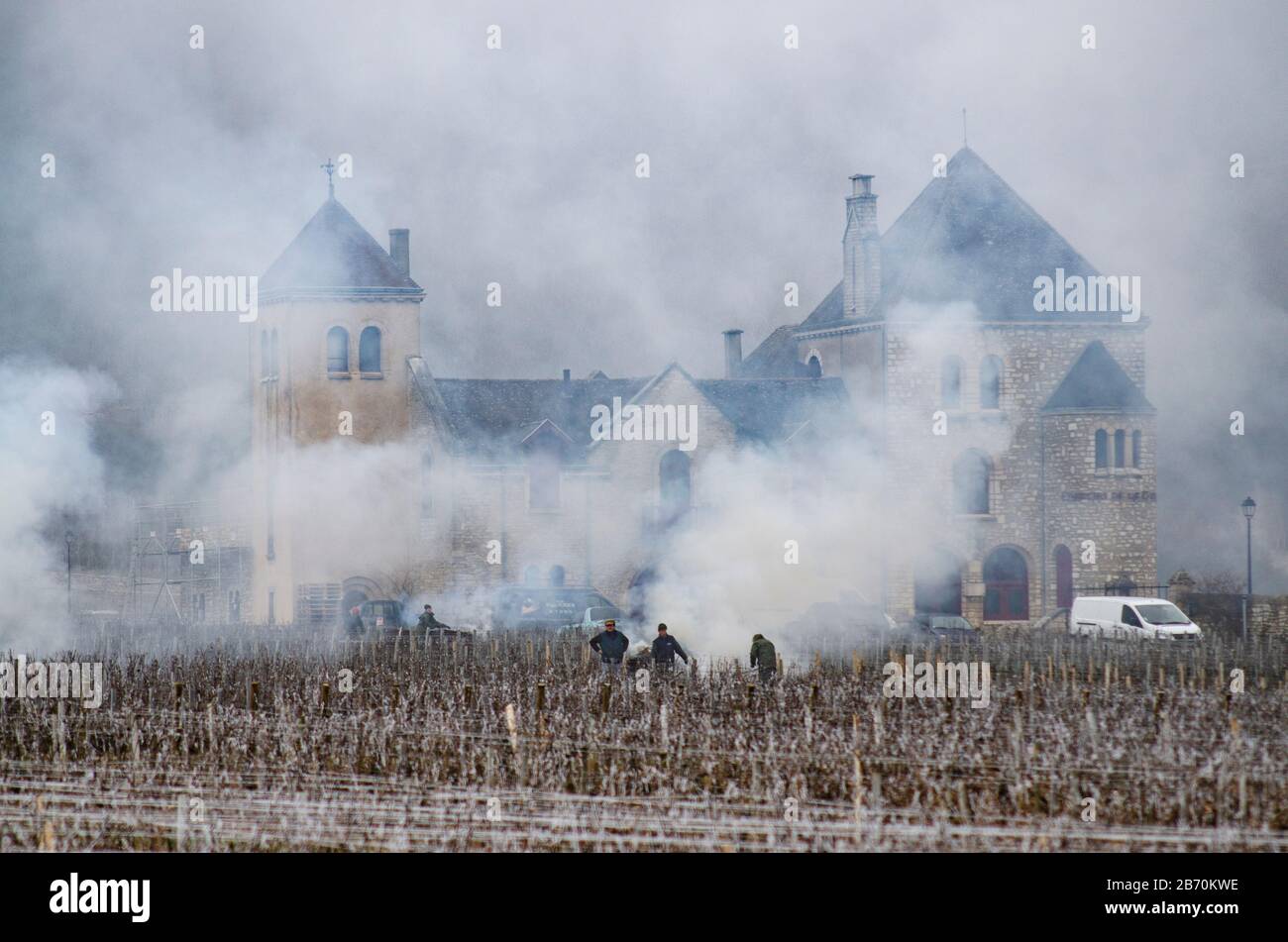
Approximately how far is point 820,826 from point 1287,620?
120 ft

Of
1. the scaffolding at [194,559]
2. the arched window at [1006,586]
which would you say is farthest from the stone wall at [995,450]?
the scaffolding at [194,559]

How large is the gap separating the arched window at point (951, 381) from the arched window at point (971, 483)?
1.69 metres

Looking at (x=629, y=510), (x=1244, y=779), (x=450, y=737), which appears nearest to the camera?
(x=1244, y=779)

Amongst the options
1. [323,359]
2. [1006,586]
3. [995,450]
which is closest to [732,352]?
[995,450]

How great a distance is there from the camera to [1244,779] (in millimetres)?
18109

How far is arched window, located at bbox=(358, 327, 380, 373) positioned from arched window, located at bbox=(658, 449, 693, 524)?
30.6 ft

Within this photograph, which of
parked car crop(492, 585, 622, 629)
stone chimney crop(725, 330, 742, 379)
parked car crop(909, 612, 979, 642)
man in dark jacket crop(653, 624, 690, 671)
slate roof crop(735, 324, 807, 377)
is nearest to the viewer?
man in dark jacket crop(653, 624, 690, 671)

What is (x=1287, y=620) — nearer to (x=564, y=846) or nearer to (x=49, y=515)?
(x=49, y=515)

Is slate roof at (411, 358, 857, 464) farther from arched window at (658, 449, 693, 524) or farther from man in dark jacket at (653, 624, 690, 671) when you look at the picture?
man in dark jacket at (653, 624, 690, 671)

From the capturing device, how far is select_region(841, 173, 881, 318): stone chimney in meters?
59.2

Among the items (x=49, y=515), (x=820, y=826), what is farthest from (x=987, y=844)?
(x=49, y=515)

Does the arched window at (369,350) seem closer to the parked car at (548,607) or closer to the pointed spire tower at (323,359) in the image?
the pointed spire tower at (323,359)

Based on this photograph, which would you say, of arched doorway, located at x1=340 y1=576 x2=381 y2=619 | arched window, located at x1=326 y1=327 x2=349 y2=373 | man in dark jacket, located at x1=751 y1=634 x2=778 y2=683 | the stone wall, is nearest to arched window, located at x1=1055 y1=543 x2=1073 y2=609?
the stone wall
